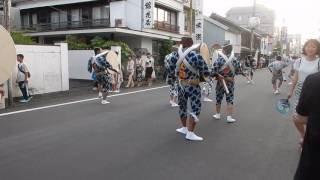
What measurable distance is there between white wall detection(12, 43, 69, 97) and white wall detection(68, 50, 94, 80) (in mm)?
4815

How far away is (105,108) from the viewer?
37.6 feet

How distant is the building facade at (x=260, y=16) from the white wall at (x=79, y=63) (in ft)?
→ 276

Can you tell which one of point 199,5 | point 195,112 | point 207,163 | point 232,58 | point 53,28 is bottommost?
point 207,163

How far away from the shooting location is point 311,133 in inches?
98.7

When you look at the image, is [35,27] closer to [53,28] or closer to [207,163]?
Answer: [53,28]

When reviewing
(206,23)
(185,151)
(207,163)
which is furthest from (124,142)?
(206,23)

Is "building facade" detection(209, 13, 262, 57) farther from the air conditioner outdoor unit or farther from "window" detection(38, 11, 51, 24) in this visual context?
"window" detection(38, 11, 51, 24)

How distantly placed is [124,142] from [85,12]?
79.8ft

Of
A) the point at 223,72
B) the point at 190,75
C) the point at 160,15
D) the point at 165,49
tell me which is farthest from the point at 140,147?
the point at 160,15

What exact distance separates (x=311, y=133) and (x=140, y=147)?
450 centimetres

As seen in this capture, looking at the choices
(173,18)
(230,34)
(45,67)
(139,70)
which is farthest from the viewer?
(230,34)

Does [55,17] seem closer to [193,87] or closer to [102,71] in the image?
[102,71]

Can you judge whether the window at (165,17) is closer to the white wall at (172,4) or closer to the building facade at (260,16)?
the white wall at (172,4)

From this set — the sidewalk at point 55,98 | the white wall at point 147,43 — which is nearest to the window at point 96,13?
the white wall at point 147,43
